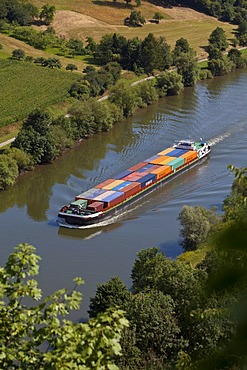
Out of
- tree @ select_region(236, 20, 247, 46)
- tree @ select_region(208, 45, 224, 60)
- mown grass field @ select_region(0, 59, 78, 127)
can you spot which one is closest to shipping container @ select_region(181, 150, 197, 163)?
mown grass field @ select_region(0, 59, 78, 127)

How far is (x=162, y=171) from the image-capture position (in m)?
30.4

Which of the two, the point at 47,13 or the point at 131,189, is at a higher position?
the point at 47,13

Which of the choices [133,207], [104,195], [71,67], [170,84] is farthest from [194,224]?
[71,67]

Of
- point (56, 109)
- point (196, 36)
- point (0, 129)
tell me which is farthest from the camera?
point (196, 36)

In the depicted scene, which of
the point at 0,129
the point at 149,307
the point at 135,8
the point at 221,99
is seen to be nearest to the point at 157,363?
the point at 149,307

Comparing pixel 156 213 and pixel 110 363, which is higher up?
pixel 110 363

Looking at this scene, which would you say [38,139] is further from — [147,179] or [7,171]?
[147,179]

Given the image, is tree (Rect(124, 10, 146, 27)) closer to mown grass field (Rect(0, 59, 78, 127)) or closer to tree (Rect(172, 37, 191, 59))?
tree (Rect(172, 37, 191, 59))

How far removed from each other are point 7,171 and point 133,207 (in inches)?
Result: 208

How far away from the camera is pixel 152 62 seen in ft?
166

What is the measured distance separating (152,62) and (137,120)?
→ 35.6 feet

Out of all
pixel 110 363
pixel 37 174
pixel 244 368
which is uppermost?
pixel 244 368

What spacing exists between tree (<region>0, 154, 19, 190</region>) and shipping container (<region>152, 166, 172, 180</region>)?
5705mm

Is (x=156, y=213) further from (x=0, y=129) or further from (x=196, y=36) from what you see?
(x=196, y=36)
